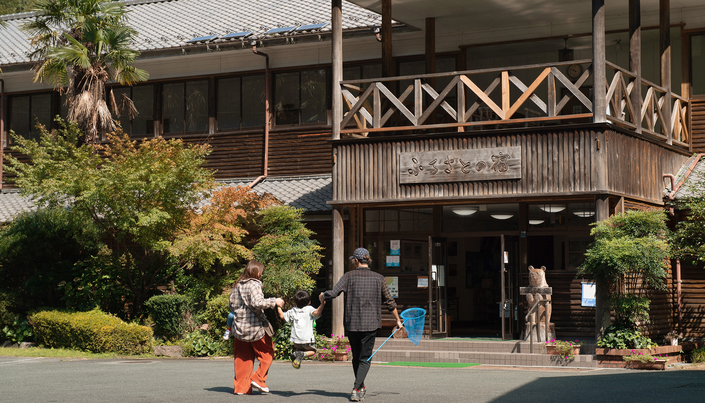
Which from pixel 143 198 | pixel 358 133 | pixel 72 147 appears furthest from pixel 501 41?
pixel 72 147

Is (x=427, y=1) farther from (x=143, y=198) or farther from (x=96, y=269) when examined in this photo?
(x=96, y=269)

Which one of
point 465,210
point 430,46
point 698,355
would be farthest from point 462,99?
point 698,355

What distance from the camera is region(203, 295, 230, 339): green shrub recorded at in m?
16.7

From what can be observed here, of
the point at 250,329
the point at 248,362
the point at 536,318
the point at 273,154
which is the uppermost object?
the point at 273,154

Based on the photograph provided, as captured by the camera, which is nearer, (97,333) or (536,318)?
(536,318)

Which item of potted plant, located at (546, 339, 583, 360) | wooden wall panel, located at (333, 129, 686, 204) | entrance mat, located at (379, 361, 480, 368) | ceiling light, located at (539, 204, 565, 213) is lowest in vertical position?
entrance mat, located at (379, 361, 480, 368)

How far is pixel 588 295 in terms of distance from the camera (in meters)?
14.4

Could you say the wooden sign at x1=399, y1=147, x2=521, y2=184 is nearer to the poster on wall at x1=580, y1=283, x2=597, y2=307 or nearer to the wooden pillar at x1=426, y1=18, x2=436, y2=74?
the poster on wall at x1=580, y1=283, x2=597, y2=307

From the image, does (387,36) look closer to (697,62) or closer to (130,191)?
(130,191)

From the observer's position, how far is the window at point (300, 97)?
20484 mm

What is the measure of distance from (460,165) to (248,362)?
6.48 meters

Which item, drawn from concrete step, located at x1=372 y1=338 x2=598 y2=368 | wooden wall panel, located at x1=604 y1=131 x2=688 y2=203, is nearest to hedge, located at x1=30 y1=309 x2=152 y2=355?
concrete step, located at x1=372 y1=338 x2=598 y2=368

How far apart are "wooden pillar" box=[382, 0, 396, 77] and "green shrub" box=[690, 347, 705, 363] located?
25.9ft

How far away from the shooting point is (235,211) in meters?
17.3
